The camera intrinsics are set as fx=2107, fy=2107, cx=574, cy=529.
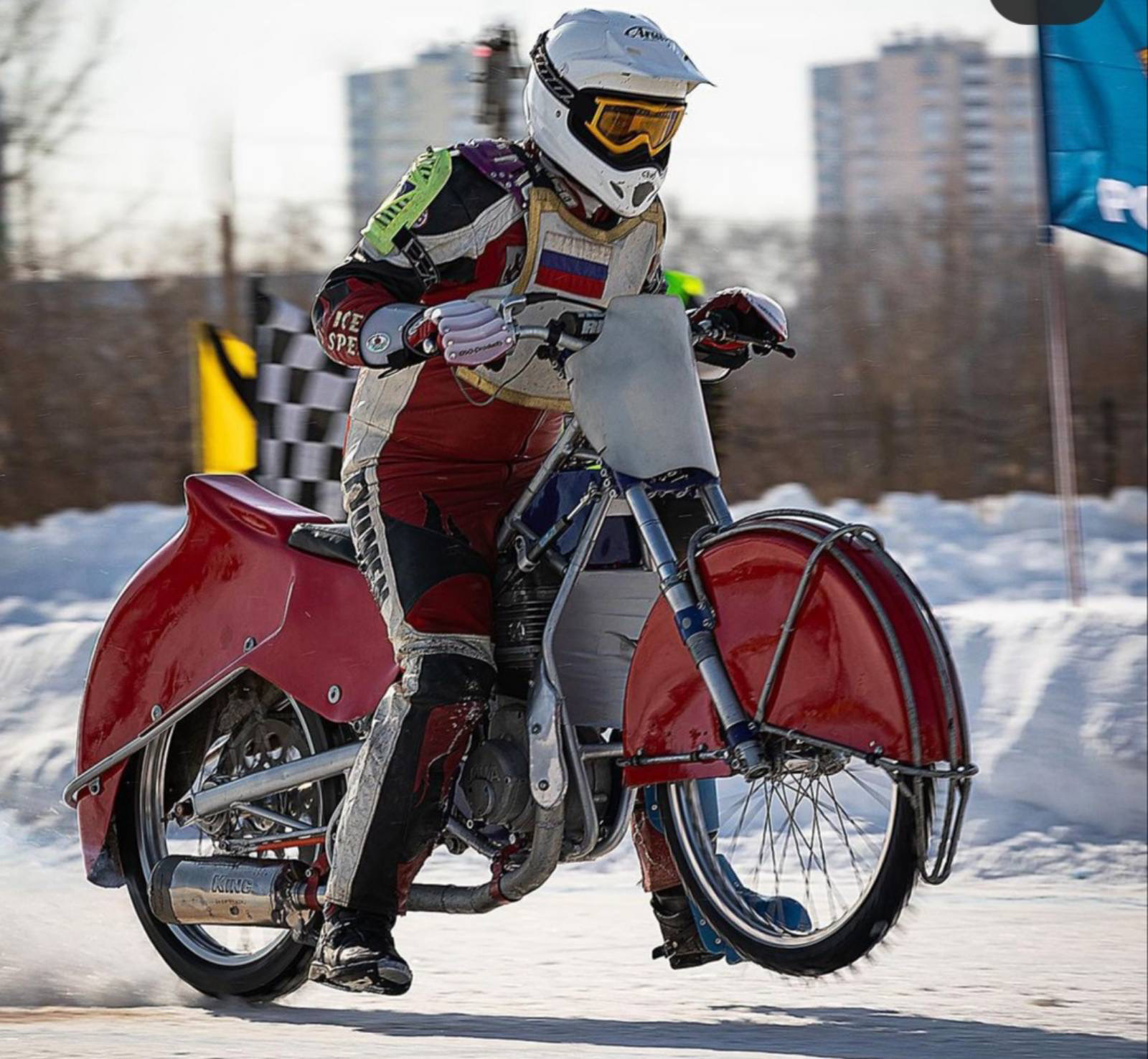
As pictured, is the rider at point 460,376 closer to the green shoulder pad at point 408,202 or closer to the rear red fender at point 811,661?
the green shoulder pad at point 408,202

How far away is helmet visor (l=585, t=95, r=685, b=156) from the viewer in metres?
4.20

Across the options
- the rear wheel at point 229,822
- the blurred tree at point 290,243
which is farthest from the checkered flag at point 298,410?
the blurred tree at point 290,243

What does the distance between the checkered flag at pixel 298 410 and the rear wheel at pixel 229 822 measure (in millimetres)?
4287

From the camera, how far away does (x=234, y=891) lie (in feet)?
15.3

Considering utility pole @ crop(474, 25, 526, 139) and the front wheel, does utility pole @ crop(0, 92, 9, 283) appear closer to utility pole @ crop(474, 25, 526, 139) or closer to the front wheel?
utility pole @ crop(474, 25, 526, 139)

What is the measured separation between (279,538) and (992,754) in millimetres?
3866

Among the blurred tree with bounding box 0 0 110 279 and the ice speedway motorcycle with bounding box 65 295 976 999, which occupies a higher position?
the ice speedway motorcycle with bounding box 65 295 976 999

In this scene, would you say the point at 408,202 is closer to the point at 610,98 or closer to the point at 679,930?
the point at 610,98

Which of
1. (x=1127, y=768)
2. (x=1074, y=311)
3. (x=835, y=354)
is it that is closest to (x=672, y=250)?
Answer: (x=835, y=354)

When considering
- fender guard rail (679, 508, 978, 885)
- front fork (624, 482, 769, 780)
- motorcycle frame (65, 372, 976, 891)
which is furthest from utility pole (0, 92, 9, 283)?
fender guard rail (679, 508, 978, 885)

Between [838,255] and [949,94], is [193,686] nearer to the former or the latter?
[838,255]

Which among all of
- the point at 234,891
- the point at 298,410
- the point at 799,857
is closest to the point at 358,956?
the point at 234,891

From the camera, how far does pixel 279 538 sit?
4.86 m

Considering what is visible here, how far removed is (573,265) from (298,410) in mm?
5241
